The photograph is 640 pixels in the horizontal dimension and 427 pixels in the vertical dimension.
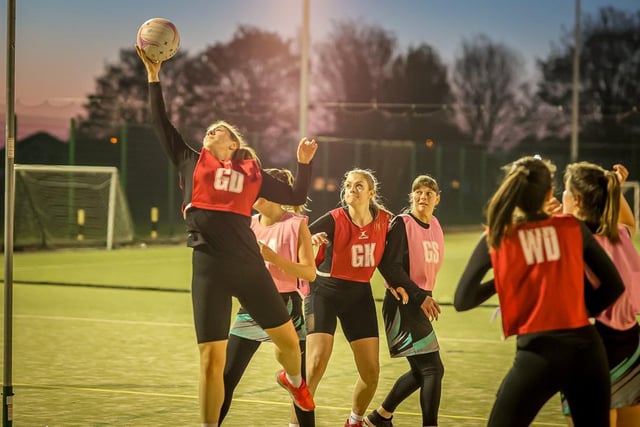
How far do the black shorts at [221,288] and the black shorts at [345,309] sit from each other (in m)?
1.11

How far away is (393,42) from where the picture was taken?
6606 cm

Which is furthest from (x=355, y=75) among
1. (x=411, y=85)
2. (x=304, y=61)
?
(x=304, y=61)

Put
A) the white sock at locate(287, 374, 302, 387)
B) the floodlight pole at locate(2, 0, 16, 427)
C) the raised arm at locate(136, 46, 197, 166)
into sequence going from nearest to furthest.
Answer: the floodlight pole at locate(2, 0, 16, 427) → the raised arm at locate(136, 46, 197, 166) → the white sock at locate(287, 374, 302, 387)

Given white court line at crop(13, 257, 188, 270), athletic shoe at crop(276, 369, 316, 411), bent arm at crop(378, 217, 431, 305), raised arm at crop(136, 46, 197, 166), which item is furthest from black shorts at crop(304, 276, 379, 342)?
white court line at crop(13, 257, 188, 270)

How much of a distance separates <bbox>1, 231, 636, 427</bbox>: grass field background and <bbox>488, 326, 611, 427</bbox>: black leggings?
3434mm

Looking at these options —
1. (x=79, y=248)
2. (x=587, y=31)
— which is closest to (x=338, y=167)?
(x=79, y=248)

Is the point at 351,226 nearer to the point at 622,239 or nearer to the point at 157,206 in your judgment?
the point at 622,239

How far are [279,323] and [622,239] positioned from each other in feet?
6.45

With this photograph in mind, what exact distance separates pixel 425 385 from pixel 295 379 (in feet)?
3.38

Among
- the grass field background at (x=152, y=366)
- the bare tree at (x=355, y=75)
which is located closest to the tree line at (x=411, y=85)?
the bare tree at (x=355, y=75)

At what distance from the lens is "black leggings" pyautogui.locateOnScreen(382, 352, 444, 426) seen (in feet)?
25.2

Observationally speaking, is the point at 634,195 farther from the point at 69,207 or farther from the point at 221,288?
the point at 221,288

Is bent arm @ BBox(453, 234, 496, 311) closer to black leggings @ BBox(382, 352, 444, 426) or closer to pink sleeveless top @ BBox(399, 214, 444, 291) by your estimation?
black leggings @ BBox(382, 352, 444, 426)

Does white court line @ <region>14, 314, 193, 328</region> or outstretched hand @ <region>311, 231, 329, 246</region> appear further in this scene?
white court line @ <region>14, 314, 193, 328</region>
